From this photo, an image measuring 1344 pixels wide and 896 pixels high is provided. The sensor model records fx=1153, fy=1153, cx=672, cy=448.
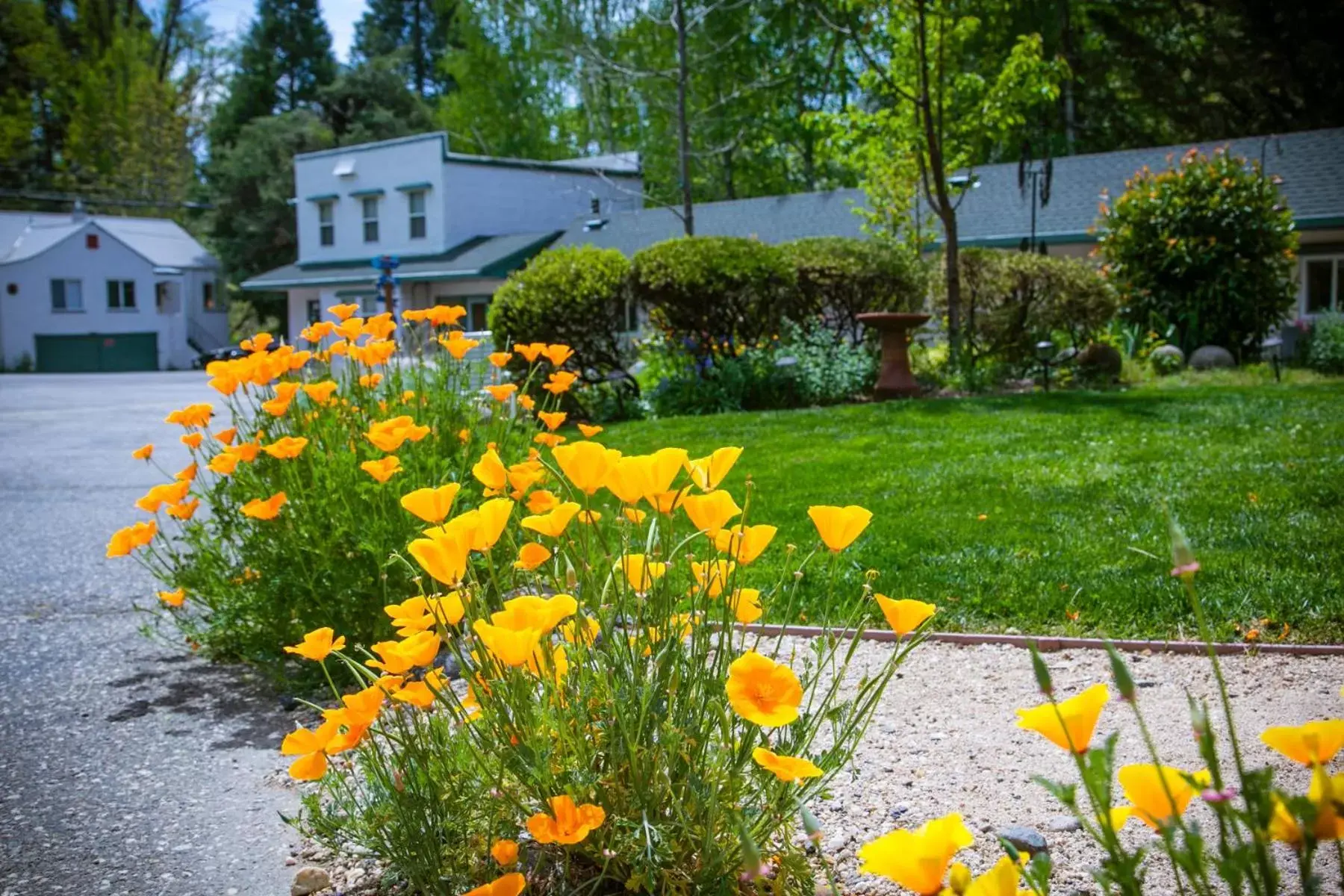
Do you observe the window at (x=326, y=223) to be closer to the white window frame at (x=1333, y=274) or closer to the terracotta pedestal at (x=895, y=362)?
the white window frame at (x=1333, y=274)

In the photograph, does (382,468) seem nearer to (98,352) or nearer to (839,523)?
(839,523)

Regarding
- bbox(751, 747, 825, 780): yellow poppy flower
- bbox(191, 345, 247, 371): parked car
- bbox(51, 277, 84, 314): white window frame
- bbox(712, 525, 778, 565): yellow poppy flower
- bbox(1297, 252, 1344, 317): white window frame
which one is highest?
bbox(51, 277, 84, 314): white window frame

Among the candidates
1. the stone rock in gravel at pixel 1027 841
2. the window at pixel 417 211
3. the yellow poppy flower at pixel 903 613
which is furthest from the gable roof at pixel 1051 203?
the yellow poppy flower at pixel 903 613

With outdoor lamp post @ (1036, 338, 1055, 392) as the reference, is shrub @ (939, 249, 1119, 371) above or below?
above

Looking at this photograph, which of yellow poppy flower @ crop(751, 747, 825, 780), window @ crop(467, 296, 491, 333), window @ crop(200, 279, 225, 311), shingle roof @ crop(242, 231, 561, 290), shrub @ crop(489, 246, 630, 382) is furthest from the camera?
window @ crop(200, 279, 225, 311)

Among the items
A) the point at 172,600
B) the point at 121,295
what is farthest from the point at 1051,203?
the point at 121,295

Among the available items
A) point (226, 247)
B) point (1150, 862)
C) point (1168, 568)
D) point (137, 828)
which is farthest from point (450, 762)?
point (226, 247)

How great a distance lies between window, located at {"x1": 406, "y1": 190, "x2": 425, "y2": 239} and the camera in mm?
32562

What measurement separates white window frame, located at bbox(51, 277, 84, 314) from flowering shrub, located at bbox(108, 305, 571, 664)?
142ft

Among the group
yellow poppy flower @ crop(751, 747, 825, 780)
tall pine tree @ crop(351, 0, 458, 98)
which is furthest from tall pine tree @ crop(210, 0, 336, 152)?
yellow poppy flower @ crop(751, 747, 825, 780)

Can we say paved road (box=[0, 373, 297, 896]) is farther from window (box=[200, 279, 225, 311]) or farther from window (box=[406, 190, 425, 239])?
window (box=[200, 279, 225, 311])

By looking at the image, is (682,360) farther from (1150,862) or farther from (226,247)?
(226,247)

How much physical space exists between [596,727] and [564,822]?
291 mm

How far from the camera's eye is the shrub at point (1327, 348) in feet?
44.4
